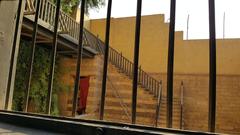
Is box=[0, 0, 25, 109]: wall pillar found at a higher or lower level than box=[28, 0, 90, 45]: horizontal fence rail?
lower

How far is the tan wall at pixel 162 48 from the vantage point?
8.50 metres

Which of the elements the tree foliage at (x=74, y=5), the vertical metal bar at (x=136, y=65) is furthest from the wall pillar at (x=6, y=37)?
the tree foliage at (x=74, y=5)

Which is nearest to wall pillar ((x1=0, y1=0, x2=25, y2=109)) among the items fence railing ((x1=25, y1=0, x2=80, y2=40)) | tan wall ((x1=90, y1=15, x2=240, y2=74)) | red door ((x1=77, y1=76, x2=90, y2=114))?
fence railing ((x1=25, y1=0, x2=80, y2=40))

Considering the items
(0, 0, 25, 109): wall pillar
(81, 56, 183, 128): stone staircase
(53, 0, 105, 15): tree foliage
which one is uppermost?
(53, 0, 105, 15): tree foliage

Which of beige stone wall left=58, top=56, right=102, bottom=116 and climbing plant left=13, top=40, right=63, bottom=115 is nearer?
climbing plant left=13, top=40, right=63, bottom=115

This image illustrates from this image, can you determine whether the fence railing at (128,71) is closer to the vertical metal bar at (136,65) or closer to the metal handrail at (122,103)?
the metal handrail at (122,103)

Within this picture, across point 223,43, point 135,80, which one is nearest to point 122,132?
point 135,80

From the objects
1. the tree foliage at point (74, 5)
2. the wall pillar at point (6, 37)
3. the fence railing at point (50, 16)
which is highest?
the tree foliage at point (74, 5)

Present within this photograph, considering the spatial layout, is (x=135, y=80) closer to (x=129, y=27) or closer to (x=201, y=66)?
(x=201, y=66)

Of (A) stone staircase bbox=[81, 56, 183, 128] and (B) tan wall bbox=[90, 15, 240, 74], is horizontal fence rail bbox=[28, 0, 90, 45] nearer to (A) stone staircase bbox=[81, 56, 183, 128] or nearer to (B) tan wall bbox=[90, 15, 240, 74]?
(A) stone staircase bbox=[81, 56, 183, 128]

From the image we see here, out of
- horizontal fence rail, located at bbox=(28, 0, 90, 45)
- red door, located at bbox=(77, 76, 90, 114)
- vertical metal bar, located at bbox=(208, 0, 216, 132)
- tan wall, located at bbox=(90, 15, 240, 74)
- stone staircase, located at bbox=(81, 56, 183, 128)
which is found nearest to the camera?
vertical metal bar, located at bbox=(208, 0, 216, 132)

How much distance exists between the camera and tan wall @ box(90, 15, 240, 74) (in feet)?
27.9

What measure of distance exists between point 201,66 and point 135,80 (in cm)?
842

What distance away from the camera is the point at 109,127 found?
25.8 inches
